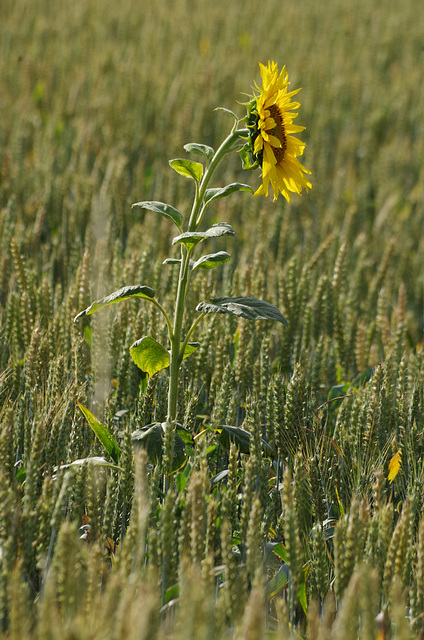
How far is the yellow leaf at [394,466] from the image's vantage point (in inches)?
54.5

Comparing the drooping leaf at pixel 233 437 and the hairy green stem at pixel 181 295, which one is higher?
the hairy green stem at pixel 181 295

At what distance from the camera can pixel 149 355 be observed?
133 centimetres

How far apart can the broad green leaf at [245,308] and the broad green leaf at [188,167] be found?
26 cm

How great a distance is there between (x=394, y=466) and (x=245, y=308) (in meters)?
0.51

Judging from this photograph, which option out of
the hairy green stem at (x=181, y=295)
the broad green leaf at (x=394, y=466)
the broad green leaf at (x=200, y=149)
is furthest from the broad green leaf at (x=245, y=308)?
the broad green leaf at (x=394, y=466)

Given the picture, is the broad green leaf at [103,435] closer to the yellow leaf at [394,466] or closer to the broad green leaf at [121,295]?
the broad green leaf at [121,295]

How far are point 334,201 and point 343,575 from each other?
2608mm

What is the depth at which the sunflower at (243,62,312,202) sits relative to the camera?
4.08 ft

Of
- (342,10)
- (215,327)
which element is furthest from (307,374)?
(342,10)

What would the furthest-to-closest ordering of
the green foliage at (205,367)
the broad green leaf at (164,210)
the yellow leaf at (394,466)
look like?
1. the yellow leaf at (394,466)
2. the broad green leaf at (164,210)
3. the green foliage at (205,367)

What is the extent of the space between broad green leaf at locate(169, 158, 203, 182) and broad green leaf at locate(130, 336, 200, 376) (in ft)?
1.12

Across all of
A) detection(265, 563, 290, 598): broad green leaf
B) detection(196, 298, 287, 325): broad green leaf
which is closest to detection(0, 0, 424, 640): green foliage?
detection(265, 563, 290, 598): broad green leaf

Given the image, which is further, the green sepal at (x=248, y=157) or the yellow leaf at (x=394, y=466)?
the yellow leaf at (x=394, y=466)

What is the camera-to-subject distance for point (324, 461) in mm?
1304
